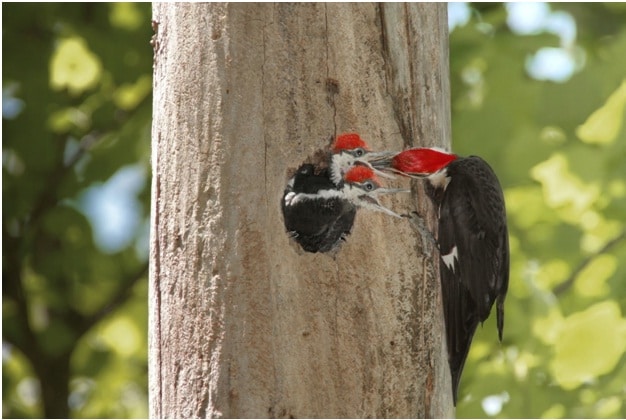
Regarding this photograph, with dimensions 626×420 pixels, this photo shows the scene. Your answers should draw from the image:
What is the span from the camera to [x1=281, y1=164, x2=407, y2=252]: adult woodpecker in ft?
5.30

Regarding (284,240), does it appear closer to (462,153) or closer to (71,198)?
(462,153)

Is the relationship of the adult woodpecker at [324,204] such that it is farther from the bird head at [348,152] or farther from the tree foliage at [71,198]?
the tree foliage at [71,198]

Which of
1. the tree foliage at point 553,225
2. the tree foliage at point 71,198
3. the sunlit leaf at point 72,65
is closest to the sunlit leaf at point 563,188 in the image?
the tree foliage at point 553,225

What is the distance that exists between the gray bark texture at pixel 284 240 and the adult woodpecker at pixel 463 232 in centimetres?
3

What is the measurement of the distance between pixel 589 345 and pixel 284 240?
3.63ft

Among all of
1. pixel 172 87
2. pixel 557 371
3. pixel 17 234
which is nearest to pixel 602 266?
pixel 557 371

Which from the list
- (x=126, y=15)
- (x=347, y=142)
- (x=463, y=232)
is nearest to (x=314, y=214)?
(x=347, y=142)

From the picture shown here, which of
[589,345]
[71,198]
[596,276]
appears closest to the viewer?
[589,345]

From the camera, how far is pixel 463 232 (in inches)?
66.7

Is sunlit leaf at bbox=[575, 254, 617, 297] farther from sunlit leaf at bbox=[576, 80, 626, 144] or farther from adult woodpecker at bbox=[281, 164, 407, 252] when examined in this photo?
adult woodpecker at bbox=[281, 164, 407, 252]

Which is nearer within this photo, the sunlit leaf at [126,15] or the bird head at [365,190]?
the bird head at [365,190]

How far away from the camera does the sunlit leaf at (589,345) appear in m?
2.24

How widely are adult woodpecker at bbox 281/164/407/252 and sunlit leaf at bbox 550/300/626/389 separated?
2.93 ft

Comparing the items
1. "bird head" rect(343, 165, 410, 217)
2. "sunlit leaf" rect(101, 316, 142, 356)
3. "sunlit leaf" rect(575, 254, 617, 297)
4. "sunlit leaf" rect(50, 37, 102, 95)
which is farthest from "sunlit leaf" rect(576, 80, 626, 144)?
"sunlit leaf" rect(101, 316, 142, 356)
